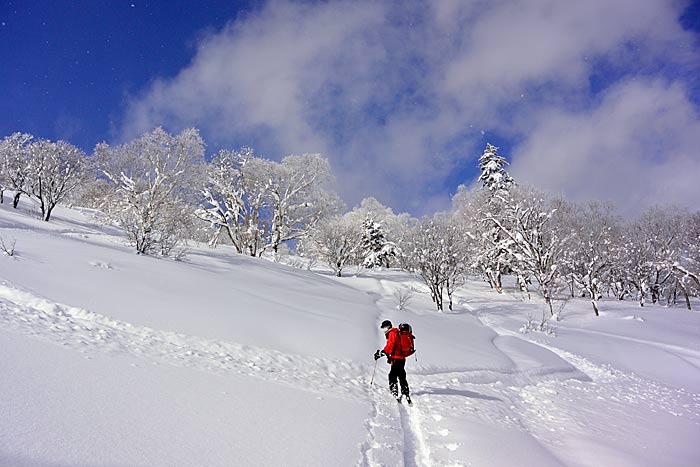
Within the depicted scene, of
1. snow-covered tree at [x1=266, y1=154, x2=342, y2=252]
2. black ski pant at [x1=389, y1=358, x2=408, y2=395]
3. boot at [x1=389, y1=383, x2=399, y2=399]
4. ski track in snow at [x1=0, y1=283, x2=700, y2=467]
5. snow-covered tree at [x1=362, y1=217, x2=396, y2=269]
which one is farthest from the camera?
snow-covered tree at [x1=362, y1=217, x2=396, y2=269]

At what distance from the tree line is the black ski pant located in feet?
41.8

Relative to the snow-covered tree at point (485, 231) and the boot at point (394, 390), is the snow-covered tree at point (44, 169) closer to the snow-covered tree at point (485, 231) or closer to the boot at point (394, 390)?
the boot at point (394, 390)

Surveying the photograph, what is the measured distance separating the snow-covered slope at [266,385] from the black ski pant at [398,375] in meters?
0.34

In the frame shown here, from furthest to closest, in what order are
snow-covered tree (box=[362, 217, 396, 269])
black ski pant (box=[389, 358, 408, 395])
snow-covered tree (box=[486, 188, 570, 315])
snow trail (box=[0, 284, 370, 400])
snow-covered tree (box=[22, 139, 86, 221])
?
snow-covered tree (box=[362, 217, 396, 269]) < snow-covered tree (box=[486, 188, 570, 315]) < snow-covered tree (box=[22, 139, 86, 221]) < black ski pant (box=[389, 358, 408, 395]) < snow trail (box=[0, 284, 370, 400])

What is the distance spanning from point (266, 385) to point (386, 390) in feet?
8.97

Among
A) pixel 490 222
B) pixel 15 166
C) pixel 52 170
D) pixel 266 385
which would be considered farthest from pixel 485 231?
pixel 15 166

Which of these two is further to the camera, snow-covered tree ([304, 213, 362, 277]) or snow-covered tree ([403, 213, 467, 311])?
snow-covered tree ([304, 213, 362, 277])

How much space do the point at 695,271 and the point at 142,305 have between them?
37871 mm

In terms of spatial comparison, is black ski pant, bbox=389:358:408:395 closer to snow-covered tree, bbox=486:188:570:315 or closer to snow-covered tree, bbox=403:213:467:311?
snow-covered tree, bbox=403:213:467:311

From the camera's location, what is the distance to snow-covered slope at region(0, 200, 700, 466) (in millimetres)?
3414

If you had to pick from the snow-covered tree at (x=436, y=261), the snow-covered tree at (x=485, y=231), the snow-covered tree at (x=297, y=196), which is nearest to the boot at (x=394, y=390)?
the snow-covered tree at (x=436, y=261)

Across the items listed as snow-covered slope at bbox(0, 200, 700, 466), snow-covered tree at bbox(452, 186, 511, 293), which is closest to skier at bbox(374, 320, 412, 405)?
snow-covered slope at bbox(0, 200, 700, 466)

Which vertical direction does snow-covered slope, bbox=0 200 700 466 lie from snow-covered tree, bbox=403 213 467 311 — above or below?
below

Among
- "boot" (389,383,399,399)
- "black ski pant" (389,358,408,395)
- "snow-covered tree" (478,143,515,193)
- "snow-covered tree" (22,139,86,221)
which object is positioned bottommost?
"boot" (389,383,399,399)
